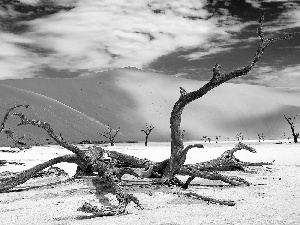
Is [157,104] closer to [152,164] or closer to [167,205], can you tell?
[152,164]

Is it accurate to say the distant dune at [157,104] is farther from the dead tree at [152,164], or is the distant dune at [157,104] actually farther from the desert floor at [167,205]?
the desert floor at [167,205]

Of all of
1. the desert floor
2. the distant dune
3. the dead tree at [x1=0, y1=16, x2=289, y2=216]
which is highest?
the distant dune

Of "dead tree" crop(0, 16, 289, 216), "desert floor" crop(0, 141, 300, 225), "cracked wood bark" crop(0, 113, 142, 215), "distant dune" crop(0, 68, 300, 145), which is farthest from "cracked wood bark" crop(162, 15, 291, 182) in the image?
"distant dune" crop(0, 68, 300, 145)

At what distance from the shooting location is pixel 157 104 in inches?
5846

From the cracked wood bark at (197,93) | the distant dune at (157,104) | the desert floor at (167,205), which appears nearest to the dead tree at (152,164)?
the cracked wood bark at (197,93)

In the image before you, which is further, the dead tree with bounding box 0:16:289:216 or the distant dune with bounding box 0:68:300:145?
the distant dune with bounding box 0:68:300:145

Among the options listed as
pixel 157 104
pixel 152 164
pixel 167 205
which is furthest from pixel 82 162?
pixel 157 104

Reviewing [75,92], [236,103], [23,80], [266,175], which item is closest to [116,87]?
[75,92]

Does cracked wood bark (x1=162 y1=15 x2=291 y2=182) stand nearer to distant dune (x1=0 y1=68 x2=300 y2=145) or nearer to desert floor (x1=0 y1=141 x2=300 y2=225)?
desert floor (x1=0 y1=141 x2=300 y2=225)

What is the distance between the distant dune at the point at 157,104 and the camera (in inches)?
5226

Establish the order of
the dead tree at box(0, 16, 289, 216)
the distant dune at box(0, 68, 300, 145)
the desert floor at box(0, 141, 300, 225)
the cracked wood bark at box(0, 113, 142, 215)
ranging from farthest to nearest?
the distant dune at box(0, 68, 300, 145) < the dead tree at box(0, 16, 289, 216) < the cracked wood bark at box(0, 113, 142, 215) < the desert floor at box(0, 141, 300, 225)

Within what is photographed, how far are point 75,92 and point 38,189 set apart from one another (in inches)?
5296

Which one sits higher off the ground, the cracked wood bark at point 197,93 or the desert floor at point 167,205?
the cracked wood bark at point 197,93

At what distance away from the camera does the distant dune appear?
133 metres
